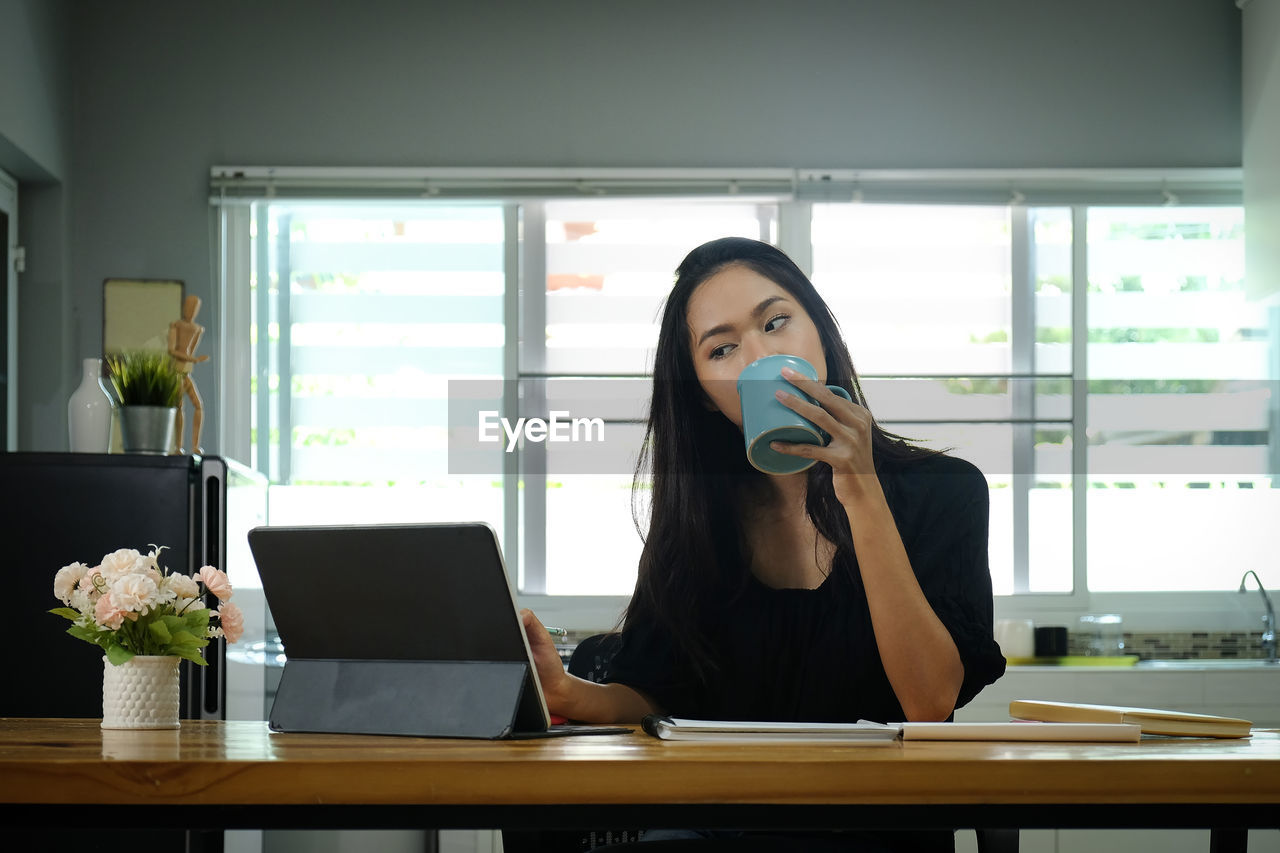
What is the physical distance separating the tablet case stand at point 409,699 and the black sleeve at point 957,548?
0.63 meters

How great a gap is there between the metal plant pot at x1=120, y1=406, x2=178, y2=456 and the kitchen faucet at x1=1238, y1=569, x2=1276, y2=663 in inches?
114

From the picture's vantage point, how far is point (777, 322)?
1.91m

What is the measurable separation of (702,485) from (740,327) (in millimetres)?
264

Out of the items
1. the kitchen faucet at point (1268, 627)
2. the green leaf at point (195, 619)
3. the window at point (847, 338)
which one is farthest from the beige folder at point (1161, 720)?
the kitchen faucet at point (1268, 627)

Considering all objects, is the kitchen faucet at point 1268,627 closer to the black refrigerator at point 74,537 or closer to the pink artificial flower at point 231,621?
the black refrigerator at point 74,537

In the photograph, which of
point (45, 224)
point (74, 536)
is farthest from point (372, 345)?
point (74, 536)

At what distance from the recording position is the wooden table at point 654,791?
821 millimetres

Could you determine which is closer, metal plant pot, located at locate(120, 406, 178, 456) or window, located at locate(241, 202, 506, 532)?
metal plant pot, located at locate(120, 406, 178, 456)

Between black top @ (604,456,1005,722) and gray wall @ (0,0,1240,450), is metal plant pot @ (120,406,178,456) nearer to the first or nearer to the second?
gray wall @ (0,0,1240,450)

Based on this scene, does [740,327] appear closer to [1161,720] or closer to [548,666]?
[548,666]

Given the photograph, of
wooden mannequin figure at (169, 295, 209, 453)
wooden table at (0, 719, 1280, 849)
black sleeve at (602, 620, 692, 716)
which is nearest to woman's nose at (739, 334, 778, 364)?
black sleeve at (602, 620, 692, 716)

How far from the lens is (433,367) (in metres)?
3.65

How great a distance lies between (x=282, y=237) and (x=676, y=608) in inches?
95.8

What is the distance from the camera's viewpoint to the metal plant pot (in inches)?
101
